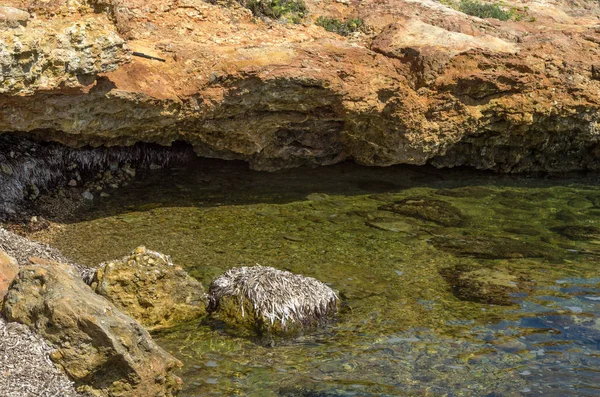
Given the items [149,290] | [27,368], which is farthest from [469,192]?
[27,368]

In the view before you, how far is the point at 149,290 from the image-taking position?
993 centimetres

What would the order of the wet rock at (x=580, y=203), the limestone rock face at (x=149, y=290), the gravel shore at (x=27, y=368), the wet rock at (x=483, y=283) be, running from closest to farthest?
the gravel shore at (x=27, y=368) < the limestone rock face at (x=149, y=290) < the wet rock at (x=483, y=283) < the wet rock at (x=580, y=203)

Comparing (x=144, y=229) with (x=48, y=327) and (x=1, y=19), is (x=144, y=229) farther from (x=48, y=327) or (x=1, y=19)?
(x=48, y=327)

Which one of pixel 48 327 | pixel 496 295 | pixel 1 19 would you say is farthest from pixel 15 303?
pixel 496 295

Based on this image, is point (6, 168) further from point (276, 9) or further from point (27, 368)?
point (27, 368)

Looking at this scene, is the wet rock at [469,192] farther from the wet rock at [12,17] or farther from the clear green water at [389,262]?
the wet rock at [12,17]

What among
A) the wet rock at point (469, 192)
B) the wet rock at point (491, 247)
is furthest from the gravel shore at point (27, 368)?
the wet rock at point (469, 192)

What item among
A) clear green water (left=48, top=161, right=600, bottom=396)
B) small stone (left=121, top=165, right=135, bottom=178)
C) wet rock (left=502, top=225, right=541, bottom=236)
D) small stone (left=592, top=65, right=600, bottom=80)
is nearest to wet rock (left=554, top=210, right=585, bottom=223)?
clear green water (left=48, top=161, right=600, bottom=396)

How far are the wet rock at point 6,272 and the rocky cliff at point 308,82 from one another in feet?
10.4

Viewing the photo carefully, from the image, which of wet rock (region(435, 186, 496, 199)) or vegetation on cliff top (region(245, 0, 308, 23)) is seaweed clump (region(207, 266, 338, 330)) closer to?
wet rock (region(435, 186, 496, 199))

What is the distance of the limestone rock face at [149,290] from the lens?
32.1 ft

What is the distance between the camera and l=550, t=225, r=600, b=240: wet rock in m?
14.0

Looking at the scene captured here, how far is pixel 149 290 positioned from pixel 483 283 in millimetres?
5388

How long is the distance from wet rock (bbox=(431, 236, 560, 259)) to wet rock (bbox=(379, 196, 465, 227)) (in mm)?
842
